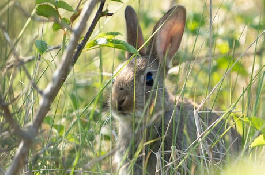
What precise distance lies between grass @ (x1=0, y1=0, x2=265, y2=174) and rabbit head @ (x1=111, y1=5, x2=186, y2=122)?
15cm

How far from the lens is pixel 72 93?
4.31 m

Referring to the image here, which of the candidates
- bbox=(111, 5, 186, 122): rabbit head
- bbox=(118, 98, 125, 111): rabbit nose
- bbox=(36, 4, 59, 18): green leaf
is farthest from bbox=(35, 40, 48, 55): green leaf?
bbox=(118, 98, 125, 111): rabbit nose

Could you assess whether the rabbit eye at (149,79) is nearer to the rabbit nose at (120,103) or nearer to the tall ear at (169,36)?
the tall ear at (169,36)

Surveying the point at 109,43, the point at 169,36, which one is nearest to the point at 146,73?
the point at 169,36

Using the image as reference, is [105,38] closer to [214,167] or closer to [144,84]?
[214,167]

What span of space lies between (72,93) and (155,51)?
83cm

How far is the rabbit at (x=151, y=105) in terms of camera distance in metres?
3.56

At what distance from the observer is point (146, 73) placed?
4027 mm

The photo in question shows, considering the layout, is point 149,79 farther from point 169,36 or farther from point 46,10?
point 46,10

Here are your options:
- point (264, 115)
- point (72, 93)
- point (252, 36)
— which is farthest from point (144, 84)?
point (252, 36)

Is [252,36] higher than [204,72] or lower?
higher

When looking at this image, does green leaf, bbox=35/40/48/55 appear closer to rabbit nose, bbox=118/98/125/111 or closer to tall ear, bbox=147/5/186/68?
rabbit nose, bbox=118/98/125/111

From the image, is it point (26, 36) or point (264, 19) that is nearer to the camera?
point (26, 36)

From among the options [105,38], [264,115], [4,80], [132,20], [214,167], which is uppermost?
[132,20]
